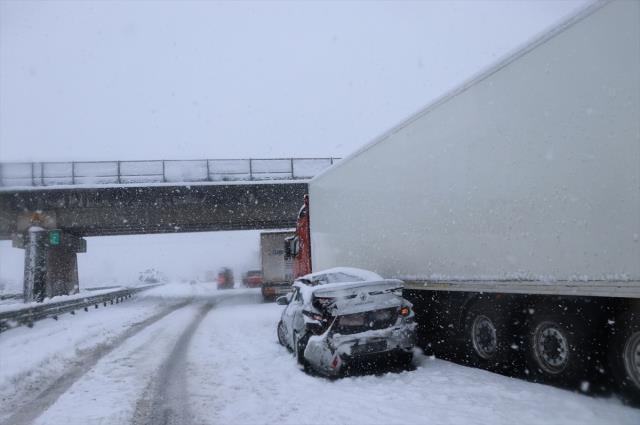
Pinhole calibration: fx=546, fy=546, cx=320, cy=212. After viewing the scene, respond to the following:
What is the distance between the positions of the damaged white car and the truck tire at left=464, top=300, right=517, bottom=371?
2.82 feet

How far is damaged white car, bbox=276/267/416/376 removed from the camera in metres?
7.53

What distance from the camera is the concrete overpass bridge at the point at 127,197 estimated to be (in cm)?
2945

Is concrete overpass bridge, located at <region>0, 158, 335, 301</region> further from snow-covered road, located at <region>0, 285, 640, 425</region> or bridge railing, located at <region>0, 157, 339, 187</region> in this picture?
snow-covered road, located at <region>0, 285, 640, 425</region>

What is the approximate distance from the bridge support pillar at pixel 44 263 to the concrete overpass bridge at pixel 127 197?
0.18ft

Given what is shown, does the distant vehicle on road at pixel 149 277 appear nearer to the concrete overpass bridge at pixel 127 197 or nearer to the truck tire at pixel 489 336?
the concrete overpass bridge at pixel 127 197

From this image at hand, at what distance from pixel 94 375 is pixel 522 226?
6695mm

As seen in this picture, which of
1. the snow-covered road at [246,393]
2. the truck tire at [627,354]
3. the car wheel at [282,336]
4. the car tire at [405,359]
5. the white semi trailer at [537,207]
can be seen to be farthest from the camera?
the car wheel at [282,336]

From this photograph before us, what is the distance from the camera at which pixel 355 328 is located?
7.67m

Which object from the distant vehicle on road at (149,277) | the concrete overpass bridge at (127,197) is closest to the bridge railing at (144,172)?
the concrete overpass bridge at (127,197)

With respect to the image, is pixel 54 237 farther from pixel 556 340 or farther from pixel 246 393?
pixel 556 340

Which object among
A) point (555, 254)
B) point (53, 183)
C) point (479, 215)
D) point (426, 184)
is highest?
point (53, 183)

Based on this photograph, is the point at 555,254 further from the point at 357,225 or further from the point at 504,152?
the point at 357,225

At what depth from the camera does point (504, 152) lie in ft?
21.6

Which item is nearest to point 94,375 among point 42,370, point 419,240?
point 42,370
